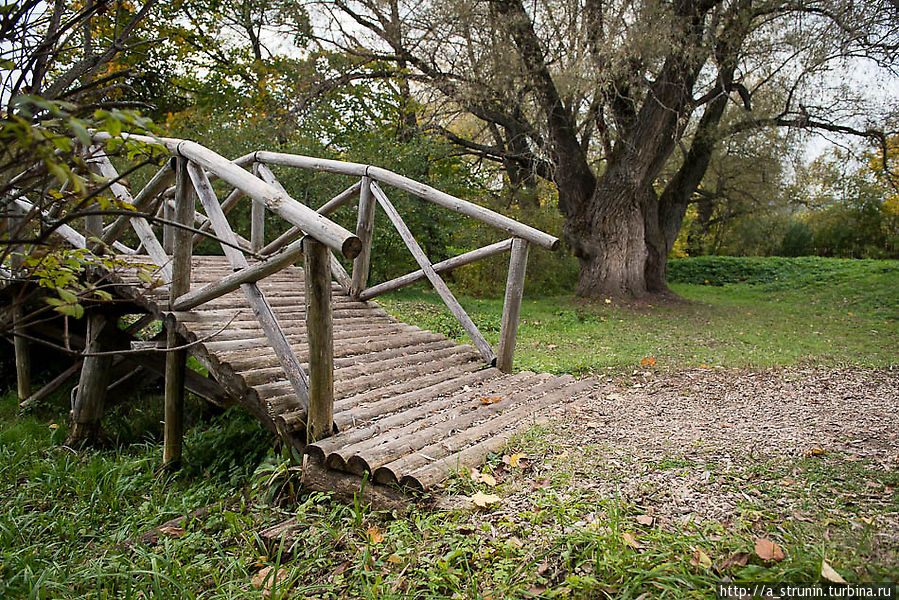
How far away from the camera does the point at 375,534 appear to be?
2723 mm

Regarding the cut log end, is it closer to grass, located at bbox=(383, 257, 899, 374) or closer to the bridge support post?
grass, located at bbox=(383, 257, 899, 374)

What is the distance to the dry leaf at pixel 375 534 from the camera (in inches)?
105

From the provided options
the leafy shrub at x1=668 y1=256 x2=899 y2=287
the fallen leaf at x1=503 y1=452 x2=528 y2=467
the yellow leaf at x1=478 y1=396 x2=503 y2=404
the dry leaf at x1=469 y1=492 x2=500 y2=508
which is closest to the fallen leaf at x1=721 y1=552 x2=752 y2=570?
the dry leaf at x1=469 y1=492 x2=500 y2=508

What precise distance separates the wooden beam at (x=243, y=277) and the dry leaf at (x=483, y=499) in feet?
5.33

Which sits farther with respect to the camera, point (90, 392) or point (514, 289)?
point (90, 392)

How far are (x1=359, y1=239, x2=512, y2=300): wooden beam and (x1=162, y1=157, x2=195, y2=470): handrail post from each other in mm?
→ 1847

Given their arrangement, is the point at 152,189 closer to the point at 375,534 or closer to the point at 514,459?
the point at 375,534

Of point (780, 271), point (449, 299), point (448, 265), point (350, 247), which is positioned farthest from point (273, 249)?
point (780, 271)

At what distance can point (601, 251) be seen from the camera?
1288cm

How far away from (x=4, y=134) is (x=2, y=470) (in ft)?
14.4

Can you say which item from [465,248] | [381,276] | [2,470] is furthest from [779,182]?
[2,470]

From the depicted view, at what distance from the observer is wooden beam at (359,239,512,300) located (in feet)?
16.6

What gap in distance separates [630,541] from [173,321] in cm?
353

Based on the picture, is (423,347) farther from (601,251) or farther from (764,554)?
(601,251)
